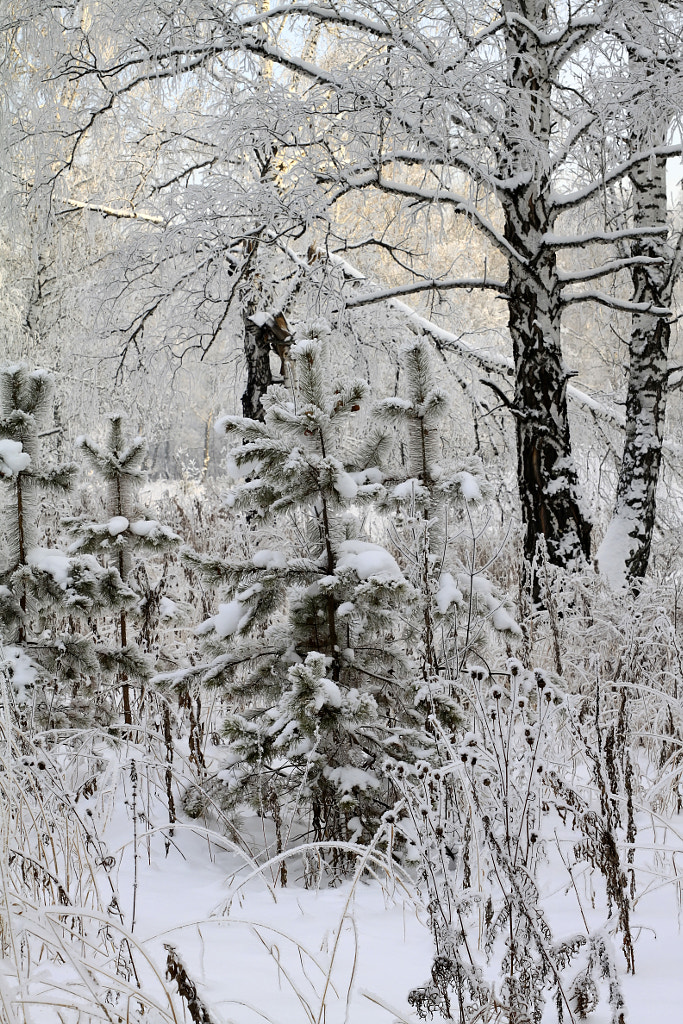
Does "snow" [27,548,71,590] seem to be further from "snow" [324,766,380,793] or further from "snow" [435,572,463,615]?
"snow" [435,572,463,615]

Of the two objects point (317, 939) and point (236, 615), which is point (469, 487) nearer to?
point (236, 615)

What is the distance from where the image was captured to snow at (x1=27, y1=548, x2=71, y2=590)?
3.59m

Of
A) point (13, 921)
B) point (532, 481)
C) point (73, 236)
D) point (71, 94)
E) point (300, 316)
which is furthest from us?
point (73, 236)

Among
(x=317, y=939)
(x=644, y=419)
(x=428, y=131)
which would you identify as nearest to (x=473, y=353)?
(x=644, y=419)

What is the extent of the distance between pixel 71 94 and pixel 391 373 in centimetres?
420

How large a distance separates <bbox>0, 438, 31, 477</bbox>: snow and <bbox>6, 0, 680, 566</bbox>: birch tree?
7.85ft

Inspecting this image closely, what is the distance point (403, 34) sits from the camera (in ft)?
15.1

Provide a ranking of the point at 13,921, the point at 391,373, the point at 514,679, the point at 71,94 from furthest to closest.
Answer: the point at 391,373 → the point at 71,94 → the point at 514,679 → the point at 13,921

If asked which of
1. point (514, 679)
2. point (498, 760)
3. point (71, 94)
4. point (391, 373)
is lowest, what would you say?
point (498, 760)

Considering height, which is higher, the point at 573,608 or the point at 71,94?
the point at 71,94

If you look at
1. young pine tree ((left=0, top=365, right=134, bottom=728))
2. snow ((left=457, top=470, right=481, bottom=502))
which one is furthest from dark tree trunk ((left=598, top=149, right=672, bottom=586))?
young pine tree ((left=0, top=365, right=134, bottom=728))

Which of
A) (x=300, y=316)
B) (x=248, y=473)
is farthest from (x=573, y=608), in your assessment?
(x=300, y=316)

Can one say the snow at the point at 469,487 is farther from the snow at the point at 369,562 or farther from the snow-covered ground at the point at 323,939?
the snow-covered ground at the point at 323,939

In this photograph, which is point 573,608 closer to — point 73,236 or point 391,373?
point 391,373
